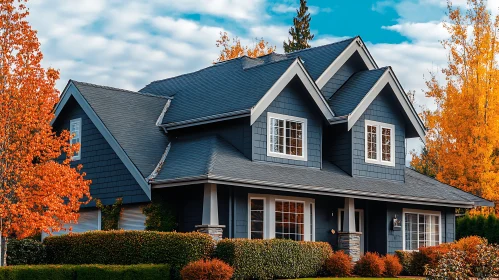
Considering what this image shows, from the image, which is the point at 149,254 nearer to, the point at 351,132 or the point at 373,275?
the point at 373,275

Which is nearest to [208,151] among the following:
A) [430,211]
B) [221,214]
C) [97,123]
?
[221,214]

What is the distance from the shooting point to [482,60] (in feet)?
115

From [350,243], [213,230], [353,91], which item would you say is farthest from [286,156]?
[213,230]

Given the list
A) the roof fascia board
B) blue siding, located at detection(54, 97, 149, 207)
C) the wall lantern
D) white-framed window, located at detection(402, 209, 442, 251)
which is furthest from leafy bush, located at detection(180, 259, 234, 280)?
white-framed window, located at detection(402, 209, 442, 251)

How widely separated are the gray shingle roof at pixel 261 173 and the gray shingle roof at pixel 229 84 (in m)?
1.28

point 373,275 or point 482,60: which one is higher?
point 482,60

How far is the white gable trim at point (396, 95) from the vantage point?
2611 cm

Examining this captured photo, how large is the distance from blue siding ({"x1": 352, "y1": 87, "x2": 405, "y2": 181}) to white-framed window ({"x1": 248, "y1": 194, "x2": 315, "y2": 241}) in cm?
280

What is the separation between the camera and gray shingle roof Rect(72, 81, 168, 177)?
939 inches

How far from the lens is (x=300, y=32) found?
55.4 metres

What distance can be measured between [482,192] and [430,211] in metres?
6.57

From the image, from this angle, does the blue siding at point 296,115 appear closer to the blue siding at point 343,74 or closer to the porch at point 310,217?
the porch at point 310,217

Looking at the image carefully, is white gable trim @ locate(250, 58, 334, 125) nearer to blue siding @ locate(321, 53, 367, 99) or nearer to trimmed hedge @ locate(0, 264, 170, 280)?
blue siding @ locate(321, 53, 367, 99)

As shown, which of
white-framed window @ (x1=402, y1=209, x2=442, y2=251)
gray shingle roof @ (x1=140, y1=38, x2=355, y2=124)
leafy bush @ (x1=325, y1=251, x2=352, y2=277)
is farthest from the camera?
white-framed window @ (x1=402, y1=209, x2=442, y2=251)
